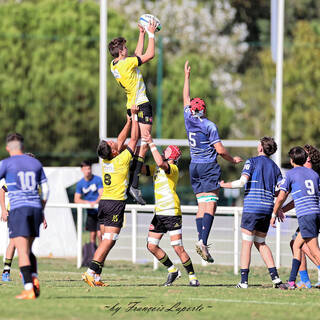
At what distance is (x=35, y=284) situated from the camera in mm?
11297

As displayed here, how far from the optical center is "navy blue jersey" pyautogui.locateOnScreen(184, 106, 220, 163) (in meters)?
14.0

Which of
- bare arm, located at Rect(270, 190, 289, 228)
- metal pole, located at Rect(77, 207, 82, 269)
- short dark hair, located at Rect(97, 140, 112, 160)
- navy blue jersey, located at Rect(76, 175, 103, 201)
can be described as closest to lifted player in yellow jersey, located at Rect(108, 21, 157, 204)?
short dark hair, located at Rect(97, 140, 112, 160)

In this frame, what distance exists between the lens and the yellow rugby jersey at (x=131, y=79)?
1463cm

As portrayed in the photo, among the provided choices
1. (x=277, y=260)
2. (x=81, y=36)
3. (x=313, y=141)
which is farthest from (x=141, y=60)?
(x=81, y=36)

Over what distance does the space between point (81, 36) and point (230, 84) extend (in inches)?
334

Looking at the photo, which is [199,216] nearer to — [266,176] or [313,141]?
[266,176]

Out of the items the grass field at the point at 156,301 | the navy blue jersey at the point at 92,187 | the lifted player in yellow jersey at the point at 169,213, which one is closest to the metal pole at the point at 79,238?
the navy blue jersey at the point at 92,187

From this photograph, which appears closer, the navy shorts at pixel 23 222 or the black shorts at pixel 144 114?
the navy shorts at pixel 23 222

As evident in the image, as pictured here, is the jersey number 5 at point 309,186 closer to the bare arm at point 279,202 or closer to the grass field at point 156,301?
the bare arm at point 279,202

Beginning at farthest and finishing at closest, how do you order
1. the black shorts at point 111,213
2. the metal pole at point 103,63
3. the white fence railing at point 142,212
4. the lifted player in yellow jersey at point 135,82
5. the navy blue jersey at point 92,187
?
the metal pole at point 103,63 → the navy blue jersey at point 92,187 → the white fence railing at point 142,212 → the lifted player in yellow jersey at point 135,82 → the black shorts at point 111,213

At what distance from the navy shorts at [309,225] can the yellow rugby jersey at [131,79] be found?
3.03m

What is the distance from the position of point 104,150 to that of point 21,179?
2467 millimetres

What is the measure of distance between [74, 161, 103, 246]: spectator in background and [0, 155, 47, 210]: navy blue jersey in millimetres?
7902

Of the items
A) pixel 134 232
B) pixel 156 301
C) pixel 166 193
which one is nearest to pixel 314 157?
pixel 166 193
